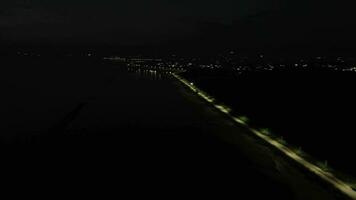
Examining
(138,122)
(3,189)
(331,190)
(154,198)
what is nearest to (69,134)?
(138,122)

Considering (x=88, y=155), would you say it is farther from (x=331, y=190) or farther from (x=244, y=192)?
(x=331, y=190)

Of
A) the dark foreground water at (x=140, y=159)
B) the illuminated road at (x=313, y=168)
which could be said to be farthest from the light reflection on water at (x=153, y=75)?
the illuminated road at (x=313, y=168)

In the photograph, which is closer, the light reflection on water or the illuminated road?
the illuminated road

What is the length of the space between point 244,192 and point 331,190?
1633 mm

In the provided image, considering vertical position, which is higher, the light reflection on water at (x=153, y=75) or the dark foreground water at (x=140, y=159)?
the dark foreground water at (x=140, y=159)

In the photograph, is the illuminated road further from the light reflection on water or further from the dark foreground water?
the light reflection on water

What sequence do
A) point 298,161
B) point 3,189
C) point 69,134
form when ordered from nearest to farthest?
point 3,189
point 298,161
point 69,134

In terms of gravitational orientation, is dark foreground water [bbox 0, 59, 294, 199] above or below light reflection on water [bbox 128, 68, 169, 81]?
above

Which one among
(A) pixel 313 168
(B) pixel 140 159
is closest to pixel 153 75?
(B) pixel 140 159

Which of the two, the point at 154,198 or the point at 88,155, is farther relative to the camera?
the point at 88,155

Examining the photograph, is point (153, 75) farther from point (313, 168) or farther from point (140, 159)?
point (313, 168)

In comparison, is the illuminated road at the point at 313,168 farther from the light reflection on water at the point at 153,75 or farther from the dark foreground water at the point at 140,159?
the light reflection on water at the point at 153,75

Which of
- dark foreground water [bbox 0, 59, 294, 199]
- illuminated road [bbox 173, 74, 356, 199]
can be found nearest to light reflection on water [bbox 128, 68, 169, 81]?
dark foreground water [bbox 0, 59, 294, 199]

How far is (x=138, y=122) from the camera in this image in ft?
62.3
